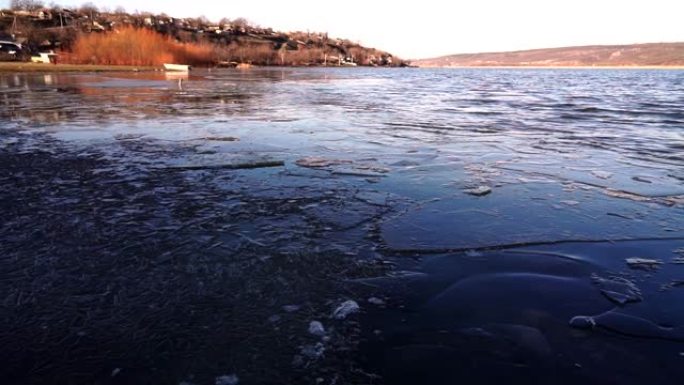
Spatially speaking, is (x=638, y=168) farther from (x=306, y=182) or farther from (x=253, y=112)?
(x=253, y=112)

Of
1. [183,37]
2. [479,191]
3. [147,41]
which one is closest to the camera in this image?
[479,191]

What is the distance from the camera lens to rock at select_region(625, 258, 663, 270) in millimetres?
4133

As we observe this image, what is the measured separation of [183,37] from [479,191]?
143500 millimetres

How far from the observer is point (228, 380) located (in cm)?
267

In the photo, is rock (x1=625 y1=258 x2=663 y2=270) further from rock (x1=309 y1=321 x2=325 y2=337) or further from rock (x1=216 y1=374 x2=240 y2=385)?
rock (x1=216 y1=374 x2=240 y2=385)

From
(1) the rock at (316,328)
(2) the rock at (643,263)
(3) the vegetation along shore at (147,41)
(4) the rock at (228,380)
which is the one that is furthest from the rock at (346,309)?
(3) the vegetation along shore at (147,41)

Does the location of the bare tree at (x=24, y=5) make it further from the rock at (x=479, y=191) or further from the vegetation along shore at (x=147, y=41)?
the rock at (x=479, y=191)

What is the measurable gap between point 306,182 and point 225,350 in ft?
13.7

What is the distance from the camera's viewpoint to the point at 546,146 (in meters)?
10.2

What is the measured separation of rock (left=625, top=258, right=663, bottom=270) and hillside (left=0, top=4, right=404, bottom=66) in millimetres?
84146

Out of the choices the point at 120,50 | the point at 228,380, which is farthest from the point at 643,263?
the point at 120,50

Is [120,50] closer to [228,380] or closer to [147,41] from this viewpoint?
[147,41]

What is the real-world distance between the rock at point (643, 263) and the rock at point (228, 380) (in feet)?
11.3

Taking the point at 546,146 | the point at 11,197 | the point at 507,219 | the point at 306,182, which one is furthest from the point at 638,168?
the point at 11,197
